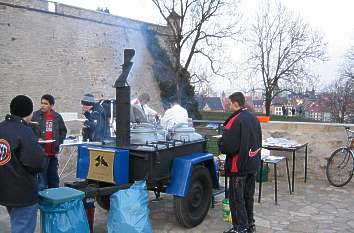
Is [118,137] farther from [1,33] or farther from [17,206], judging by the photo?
[1,33]

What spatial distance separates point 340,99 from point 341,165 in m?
20.8

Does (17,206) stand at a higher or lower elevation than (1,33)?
lower

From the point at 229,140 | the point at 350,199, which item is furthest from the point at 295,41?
the point at 229,140

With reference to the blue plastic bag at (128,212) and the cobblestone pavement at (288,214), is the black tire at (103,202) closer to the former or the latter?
the cobblestone pavement at (288,214)

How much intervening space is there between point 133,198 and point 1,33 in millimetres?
16676

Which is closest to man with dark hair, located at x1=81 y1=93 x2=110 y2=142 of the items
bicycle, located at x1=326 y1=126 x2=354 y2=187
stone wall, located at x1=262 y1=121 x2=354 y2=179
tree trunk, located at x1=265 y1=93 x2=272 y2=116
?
stone wall, located at x1=262 y1=121 x2=354 y2=179

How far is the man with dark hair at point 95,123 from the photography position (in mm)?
6756

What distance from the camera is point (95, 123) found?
6.77m

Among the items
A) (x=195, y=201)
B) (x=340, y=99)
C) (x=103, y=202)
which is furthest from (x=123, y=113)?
(x=340, y=99)

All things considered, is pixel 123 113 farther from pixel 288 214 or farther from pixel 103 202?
pixel 288 214

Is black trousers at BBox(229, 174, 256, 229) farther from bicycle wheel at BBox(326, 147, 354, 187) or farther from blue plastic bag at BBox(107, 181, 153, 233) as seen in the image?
bicycle wheel at BBox(326, 147, 354, 187)

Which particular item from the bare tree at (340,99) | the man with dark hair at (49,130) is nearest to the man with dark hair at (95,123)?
the man with dark hair at (49,130)

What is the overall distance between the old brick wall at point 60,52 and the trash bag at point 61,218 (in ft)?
43.7

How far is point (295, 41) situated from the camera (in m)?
31.0
